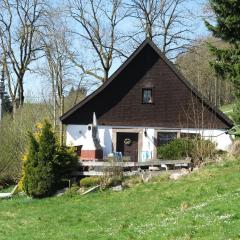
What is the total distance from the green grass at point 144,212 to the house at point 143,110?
10.4 m

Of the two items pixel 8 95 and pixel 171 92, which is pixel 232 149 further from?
pixel 8 95

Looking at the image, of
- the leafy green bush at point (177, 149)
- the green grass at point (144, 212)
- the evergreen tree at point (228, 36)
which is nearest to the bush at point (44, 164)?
the green grass at point (144, 212)

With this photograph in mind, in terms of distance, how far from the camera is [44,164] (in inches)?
820

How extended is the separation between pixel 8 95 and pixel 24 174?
29.2 m

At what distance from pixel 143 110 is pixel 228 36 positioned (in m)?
12.0

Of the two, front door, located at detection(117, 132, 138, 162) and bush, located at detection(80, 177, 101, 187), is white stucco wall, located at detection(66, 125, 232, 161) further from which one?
bush, located at detection(80, 177, 101, 187)

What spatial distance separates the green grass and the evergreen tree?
3095 mm

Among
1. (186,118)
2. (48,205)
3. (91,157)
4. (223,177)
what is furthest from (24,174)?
(186,118)

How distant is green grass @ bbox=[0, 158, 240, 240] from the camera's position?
398 inches

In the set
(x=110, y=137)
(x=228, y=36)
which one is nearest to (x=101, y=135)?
(x=110, y=137)

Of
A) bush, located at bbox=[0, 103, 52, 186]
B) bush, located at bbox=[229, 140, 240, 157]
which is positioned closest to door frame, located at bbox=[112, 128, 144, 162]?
bush, located at bbox=[0, 103, 52, 186]

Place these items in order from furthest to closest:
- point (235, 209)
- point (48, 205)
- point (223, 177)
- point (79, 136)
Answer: point (79, 136) → point (48, 205) → point (223, 177) → point (235, 209)

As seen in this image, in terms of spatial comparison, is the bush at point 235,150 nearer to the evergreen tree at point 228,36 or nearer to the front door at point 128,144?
the evergreen tree at point 228,36

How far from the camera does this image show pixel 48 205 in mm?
18344
